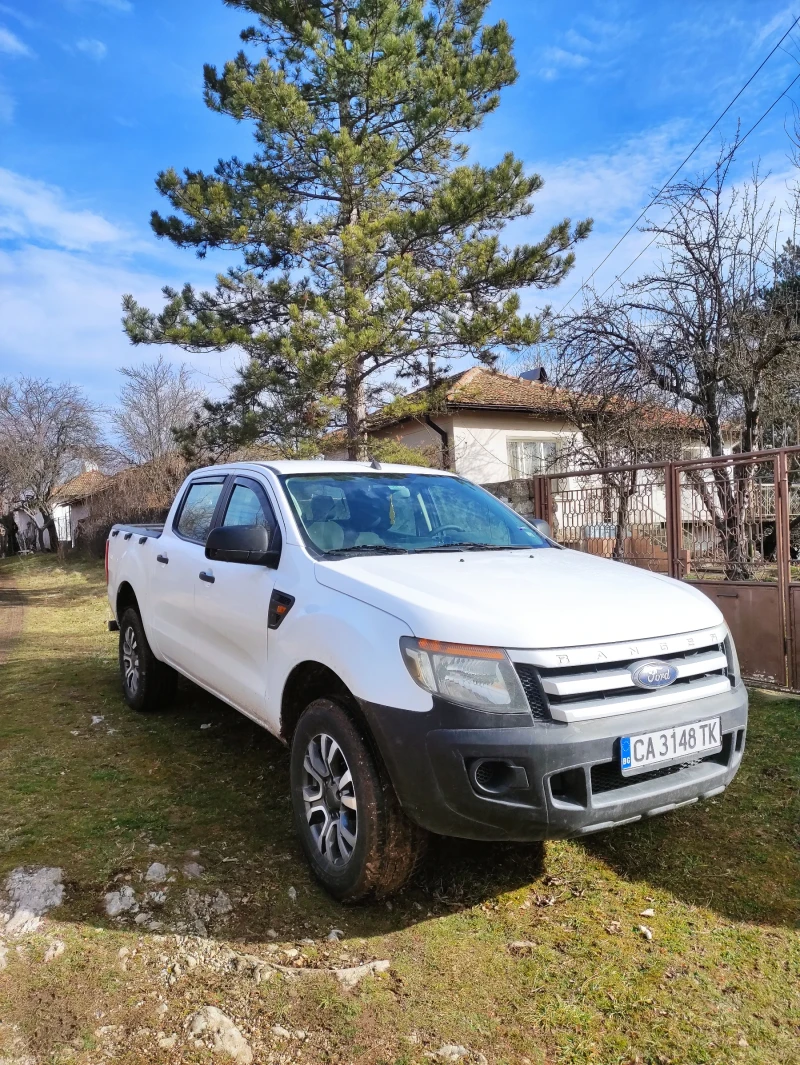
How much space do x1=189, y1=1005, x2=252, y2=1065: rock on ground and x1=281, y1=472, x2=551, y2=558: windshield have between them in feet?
5.83

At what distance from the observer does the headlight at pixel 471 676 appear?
246cm

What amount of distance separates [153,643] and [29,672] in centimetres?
364

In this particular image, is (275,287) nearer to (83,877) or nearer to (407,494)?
(407,494)

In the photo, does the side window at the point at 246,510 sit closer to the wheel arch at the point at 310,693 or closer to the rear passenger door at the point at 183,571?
the rear passenger door at the point at 183,571

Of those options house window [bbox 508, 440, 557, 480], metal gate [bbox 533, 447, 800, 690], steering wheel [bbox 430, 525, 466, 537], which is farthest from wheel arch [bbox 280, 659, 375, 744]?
house window [bbox 508, 440, 557, 480]

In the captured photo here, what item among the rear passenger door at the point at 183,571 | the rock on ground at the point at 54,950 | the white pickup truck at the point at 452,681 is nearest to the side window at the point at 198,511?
the rear passenger door at the point at 183,571

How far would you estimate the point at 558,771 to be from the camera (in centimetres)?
240

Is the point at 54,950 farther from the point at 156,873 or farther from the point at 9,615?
the point at 9,615

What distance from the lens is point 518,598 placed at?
9.05 ft

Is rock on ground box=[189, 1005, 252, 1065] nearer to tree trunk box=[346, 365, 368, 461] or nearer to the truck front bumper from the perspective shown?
the truck front bumper

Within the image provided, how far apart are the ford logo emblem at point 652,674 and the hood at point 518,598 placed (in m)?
0.10

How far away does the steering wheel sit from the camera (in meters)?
3.85

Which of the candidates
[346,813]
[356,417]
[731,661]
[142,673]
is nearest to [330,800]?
[346,813]

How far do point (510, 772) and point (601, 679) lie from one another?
0.45 m
